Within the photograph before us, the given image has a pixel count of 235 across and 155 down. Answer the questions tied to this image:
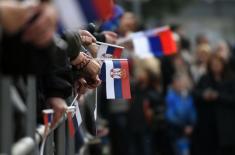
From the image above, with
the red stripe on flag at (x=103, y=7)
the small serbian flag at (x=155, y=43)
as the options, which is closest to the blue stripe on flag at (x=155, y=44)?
the small serbian flag at (x=155, y=43)

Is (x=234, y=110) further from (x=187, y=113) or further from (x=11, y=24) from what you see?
(x=11, y=24)

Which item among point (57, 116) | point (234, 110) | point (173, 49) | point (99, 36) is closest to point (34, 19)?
point (57, 116)

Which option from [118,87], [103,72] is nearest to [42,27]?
[118,87]

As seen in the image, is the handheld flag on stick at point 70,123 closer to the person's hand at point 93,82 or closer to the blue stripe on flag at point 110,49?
the person's hand at point 93,82

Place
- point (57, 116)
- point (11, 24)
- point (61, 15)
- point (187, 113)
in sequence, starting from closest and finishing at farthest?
point (11, 24) → point (61, 15) → point (57, 116) → point (187, 113)

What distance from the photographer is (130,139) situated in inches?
459

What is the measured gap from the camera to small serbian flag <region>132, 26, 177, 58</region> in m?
9.05

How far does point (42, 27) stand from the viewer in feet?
8.09

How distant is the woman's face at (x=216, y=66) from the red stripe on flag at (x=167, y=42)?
2.24 metres

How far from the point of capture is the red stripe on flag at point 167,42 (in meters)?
9.06

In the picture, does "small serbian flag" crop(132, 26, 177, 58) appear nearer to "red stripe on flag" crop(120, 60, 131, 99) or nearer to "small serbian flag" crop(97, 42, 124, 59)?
"small serbian flag" crop(97, 42, 124, 59)

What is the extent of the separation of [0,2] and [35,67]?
0.22m

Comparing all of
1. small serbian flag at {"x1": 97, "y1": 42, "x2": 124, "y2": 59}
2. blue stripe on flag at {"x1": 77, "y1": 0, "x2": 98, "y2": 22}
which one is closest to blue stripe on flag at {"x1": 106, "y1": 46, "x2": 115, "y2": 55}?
small serbian flag at {"x1": 97, "y1": 42, "x2": 124, "y2": 59}

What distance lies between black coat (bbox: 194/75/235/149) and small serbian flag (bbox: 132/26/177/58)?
210cm
